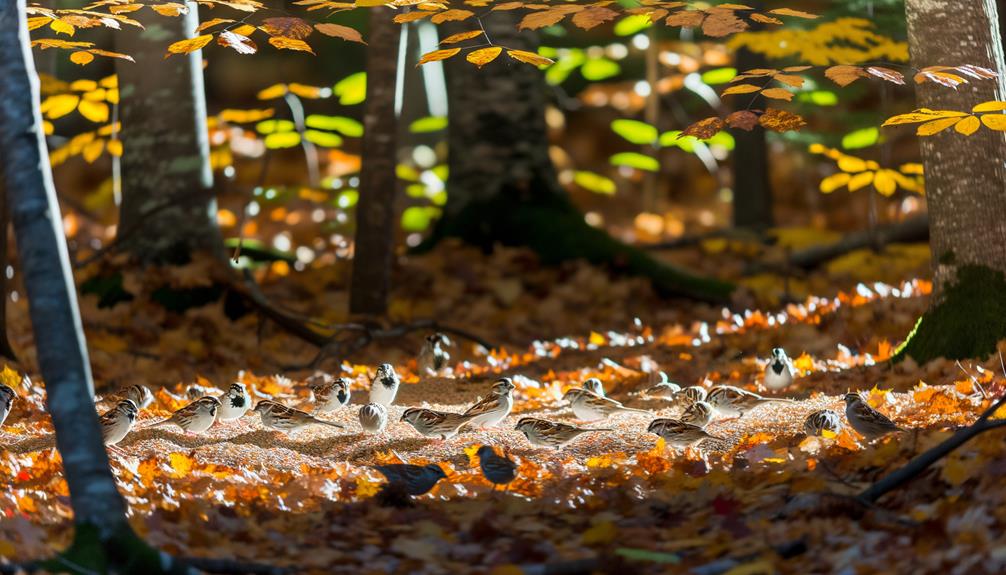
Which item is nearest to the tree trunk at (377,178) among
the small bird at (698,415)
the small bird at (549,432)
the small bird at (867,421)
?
the small bird at (549,432)

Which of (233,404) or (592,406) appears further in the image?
(233,404)

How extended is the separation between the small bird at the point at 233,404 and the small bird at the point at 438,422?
109 cm

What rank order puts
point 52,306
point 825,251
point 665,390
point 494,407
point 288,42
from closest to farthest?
1. point 52,306
2. point 494,407
3. point 288,42
4. point 665,390
5. point 825,251

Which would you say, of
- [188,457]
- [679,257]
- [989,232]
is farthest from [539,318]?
[188,457]

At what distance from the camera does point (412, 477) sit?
16.6 feet

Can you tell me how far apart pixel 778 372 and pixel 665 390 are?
70cm

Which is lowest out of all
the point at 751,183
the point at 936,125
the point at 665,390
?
the point at 751,183

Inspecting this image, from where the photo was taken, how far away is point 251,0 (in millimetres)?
6848

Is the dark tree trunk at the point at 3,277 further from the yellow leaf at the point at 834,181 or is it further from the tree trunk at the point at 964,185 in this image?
the yellow leaf at the point at 834,181

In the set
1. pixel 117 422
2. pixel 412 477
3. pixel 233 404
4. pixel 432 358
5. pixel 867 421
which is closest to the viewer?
pixel 412 477

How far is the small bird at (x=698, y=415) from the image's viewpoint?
19.2ft

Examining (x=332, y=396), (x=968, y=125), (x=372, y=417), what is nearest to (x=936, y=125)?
(x=968, y=125)

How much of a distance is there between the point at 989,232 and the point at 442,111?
13.0 metres

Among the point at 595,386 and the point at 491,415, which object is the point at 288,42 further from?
the point at 595,386
